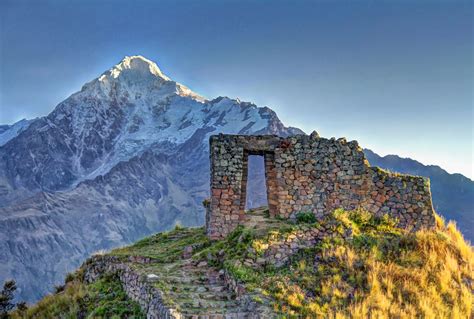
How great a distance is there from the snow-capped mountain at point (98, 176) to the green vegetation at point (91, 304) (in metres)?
78.7

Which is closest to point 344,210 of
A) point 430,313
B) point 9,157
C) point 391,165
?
point 430,313

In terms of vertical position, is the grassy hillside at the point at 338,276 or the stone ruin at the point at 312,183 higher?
the stone ruin at the point at 312,183

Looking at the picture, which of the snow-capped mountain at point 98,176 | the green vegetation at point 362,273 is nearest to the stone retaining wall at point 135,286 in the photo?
the green vegetation at point 362,273

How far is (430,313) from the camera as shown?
30.5 ft

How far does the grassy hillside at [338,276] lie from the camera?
9562 mm

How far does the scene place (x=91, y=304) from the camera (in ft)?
39.9

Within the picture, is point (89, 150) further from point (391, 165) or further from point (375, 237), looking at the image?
point (375, 237)

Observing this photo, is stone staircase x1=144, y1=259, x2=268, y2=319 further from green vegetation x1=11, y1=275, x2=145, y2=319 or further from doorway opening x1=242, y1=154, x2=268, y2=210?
doorway opening x1=242, y1=154, x2=268, y2=210

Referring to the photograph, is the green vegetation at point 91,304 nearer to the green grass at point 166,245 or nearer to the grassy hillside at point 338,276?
the grassy hillside at point 338,276

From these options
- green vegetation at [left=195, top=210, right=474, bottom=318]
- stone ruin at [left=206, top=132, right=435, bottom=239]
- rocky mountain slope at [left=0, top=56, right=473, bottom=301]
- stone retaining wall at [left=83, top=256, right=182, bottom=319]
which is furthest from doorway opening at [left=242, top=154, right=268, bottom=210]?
green vegetation at [left=195, top=210, right=474, bottom=318]

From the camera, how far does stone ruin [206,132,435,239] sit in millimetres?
15141

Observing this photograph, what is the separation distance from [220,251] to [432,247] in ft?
19.2

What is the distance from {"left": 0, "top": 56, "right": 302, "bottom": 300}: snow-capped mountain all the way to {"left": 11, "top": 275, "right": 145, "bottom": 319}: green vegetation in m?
78.7

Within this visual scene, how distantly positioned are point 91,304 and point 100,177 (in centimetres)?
14225
